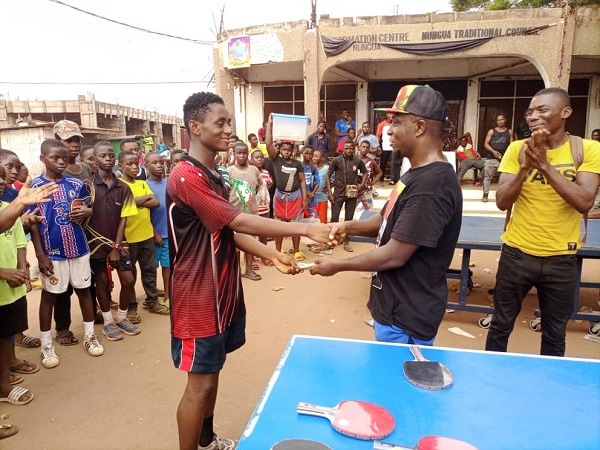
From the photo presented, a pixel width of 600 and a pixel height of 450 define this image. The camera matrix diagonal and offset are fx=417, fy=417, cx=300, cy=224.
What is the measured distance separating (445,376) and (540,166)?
167 centimetres

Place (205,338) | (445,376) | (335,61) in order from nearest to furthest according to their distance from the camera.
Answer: (445,376)
(205,338)
(335,61)

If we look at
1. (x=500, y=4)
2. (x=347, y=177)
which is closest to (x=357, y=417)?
(x=347, y=177)

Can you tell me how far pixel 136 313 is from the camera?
16.0 feet

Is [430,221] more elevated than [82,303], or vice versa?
[430,221]

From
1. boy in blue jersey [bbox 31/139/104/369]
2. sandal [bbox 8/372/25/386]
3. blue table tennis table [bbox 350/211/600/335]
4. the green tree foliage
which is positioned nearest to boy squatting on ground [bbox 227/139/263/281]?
blue table tennis table [bbox 350/211/600/335]

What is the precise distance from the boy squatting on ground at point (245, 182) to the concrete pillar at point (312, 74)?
565 centimetres

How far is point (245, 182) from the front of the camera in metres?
6.09

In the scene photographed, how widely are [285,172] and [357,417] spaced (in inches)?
225

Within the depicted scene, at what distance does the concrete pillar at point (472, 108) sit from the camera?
1353 cm

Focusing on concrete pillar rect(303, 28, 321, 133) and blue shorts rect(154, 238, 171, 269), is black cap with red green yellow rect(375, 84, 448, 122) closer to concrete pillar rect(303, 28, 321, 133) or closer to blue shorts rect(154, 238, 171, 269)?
blue shorts rect(154, 238, 171, 269)

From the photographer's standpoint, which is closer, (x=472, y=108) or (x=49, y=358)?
(x=49, y=358)

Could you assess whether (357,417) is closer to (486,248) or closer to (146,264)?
(486,248)

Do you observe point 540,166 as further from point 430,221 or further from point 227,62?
point 227,62

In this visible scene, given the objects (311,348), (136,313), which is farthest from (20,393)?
(311,348)
